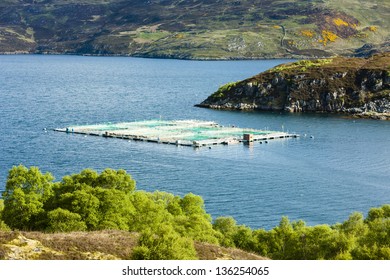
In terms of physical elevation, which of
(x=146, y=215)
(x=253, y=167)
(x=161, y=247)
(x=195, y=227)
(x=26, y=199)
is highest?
(x=161, y=247)

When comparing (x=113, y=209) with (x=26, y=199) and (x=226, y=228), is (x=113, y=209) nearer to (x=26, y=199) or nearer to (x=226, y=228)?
(x=26, y=199)

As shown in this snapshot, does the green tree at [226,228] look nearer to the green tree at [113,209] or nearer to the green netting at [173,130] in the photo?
the green tree at [113,209]

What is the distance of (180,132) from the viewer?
182 m

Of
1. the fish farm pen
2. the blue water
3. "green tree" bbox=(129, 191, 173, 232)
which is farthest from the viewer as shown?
the fish farm pen

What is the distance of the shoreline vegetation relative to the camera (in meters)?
52.4

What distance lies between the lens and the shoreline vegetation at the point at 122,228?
52.4 metres

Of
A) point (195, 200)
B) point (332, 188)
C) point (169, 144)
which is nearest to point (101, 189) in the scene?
point (195, 200)

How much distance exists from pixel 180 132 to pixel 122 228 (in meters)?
111

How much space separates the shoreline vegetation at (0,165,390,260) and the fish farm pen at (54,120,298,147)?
3070 inches

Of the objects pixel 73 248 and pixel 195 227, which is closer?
pixel 73 248

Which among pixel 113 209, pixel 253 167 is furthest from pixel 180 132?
→ pixel 113 209

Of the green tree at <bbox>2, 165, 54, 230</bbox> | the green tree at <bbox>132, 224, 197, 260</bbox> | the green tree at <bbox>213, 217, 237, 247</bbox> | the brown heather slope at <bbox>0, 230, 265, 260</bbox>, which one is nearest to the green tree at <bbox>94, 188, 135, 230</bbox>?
the green tree at <bbox>2, 165, 54, 230</bbox>

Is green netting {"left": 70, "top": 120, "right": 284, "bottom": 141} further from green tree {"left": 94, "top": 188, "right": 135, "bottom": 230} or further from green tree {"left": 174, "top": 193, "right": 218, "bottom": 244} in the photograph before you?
green tree {"left": 94, "top": 188, "right": 135, "bottom": 230}

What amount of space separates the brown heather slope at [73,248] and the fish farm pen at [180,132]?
108 meters
